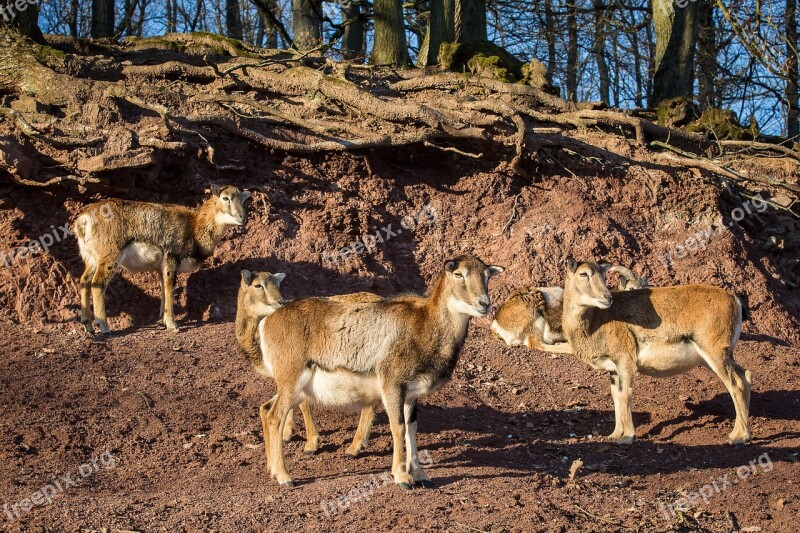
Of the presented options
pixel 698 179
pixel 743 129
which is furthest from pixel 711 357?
pixel 743 129

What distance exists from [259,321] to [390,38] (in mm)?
9771

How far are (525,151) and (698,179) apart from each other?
9.82 feet

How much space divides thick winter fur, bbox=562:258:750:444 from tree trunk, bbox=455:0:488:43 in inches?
367

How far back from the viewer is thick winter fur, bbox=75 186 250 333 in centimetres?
1175

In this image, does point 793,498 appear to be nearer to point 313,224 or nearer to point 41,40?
point 313,224

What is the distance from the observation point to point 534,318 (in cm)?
1242

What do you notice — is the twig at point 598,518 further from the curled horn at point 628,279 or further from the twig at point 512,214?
the twig at point 512,214

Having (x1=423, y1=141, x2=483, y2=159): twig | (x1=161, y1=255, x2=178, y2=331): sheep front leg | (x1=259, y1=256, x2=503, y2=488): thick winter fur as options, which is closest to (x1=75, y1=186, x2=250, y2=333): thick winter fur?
(x1=161, y1=255, x2=178, y2=331): sheep front leg

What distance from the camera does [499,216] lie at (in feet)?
47.6

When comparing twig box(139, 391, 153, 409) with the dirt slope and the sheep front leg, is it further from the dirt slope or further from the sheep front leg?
the sheep front leg

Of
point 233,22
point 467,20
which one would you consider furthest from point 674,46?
point 233,22

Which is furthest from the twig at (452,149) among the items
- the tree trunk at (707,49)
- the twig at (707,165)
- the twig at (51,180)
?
the tree trunk at (707,49)

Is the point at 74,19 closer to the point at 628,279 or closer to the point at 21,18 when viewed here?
the point at 21,18

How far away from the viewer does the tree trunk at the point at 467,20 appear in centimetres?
1903
